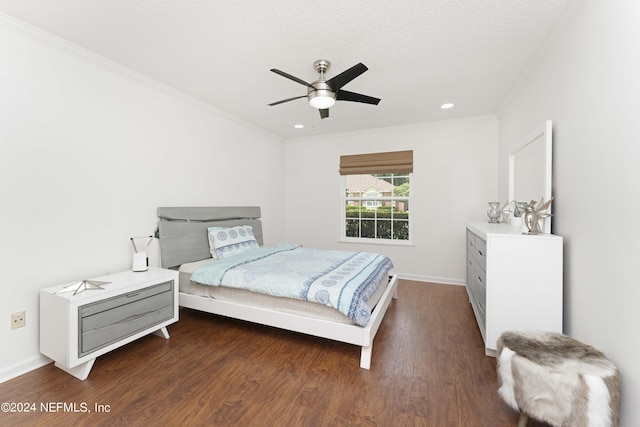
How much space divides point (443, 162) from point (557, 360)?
3.30 m

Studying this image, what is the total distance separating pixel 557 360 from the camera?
53.1 inches

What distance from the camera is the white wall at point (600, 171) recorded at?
1.27 meters

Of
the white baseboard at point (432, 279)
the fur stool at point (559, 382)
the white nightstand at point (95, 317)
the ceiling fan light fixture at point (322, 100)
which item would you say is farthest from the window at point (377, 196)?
the white nightstand at point (95, 317)

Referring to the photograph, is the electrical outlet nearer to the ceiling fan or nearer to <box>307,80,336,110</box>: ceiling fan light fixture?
the ceiling fan

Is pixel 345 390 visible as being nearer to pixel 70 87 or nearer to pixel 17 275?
pixel 17 275

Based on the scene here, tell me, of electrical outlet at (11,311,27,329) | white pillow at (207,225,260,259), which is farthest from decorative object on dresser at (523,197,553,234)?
electrical outlet at (11,311,27,329)

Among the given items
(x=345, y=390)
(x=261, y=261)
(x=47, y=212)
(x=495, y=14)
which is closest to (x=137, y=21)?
(x=47, y=212)

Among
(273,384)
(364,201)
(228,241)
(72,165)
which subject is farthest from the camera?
(364,201)

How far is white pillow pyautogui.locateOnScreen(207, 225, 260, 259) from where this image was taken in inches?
130

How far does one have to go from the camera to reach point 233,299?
101 inches

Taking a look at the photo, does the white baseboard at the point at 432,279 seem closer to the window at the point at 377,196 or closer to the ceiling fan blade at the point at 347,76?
the window at the point at 377,196

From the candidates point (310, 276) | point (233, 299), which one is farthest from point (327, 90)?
point (233, 299)

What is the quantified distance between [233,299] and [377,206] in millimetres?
3033

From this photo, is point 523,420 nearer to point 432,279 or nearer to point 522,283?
point 522,283
